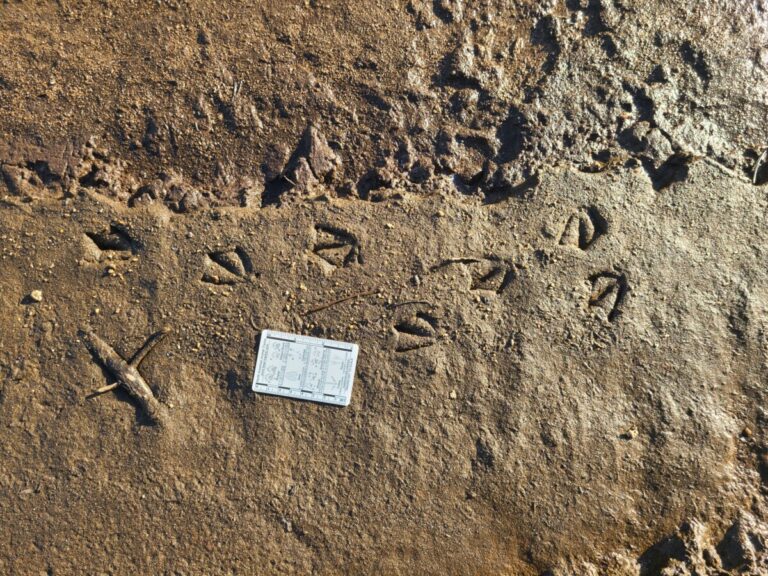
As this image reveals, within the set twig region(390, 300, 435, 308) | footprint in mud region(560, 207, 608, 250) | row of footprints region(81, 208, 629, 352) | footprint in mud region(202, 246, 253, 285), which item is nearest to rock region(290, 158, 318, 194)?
Answer: row of footprints region(81, 208, 629, 352)

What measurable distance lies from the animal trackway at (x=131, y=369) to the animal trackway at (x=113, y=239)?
15.8 inches

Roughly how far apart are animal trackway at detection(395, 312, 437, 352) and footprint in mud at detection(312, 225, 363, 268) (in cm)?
39

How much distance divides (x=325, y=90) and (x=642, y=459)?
2.27 metres

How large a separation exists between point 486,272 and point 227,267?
1.19m

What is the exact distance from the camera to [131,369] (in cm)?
255

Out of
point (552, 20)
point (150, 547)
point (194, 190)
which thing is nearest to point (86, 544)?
point (150, 547)

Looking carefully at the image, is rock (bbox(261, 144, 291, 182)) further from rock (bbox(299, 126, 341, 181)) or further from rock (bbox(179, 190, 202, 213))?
rock (bbox(179, 190, 202, 213))

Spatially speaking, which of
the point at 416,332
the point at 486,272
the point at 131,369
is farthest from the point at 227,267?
the point at 486,272

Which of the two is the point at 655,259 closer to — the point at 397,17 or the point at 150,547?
the point at 397,17

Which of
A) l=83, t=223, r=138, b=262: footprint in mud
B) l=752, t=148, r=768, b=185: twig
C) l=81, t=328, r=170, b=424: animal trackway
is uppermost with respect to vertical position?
l=752, t=148, r=768, b=185: twig

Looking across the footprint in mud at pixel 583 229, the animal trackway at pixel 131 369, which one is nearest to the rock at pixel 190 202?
the animal trackway at pixel 131 369

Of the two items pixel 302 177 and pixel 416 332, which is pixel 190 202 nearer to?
pixel 302 177

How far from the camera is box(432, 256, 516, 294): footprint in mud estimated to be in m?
2.63

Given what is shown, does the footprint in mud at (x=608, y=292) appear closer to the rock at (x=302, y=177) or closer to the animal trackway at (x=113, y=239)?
the rock at (x=302, y=177)
